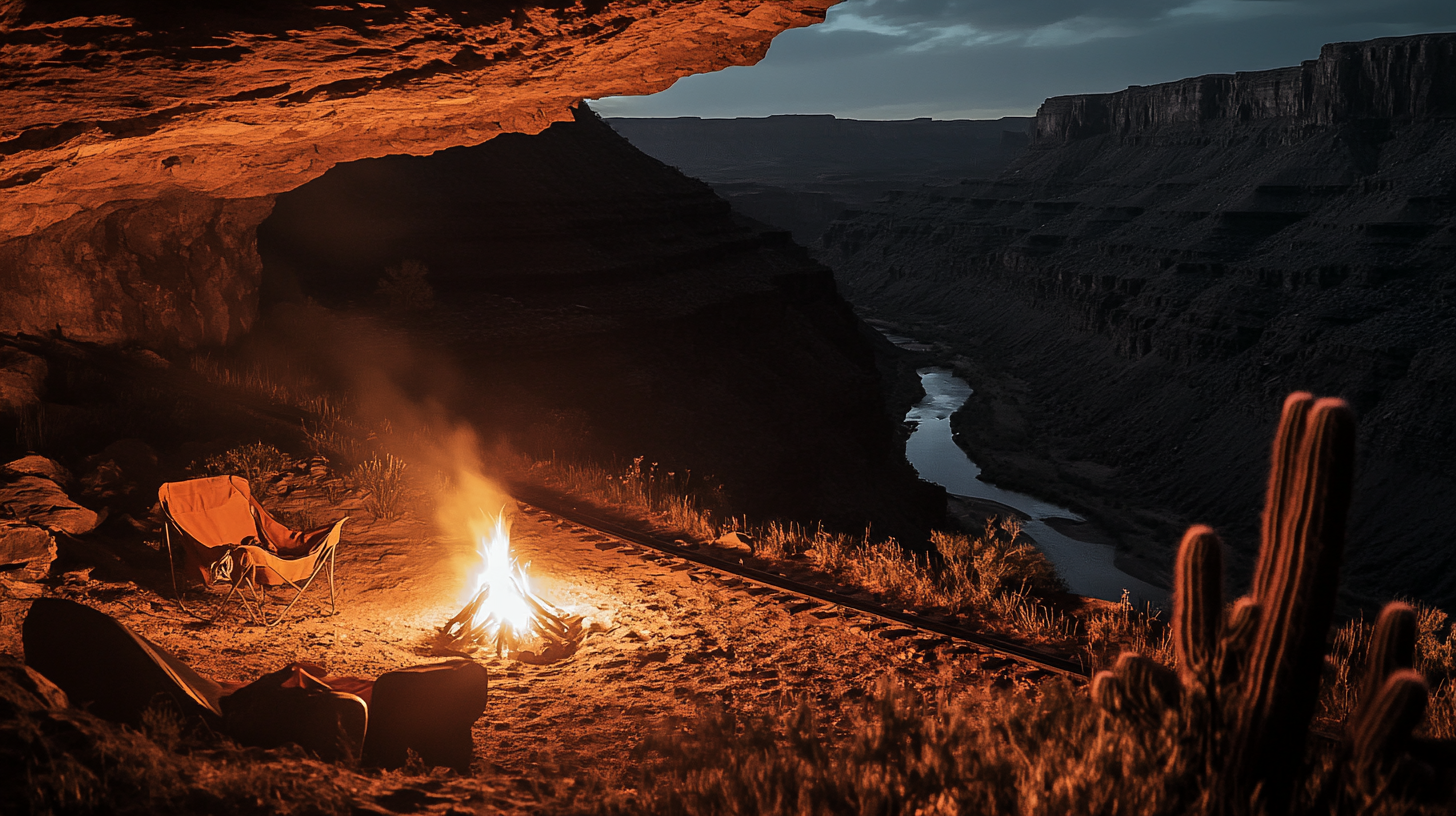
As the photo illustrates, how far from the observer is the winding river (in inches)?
1357

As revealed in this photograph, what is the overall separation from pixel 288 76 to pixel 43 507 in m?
4.72

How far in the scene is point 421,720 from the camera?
4906mm

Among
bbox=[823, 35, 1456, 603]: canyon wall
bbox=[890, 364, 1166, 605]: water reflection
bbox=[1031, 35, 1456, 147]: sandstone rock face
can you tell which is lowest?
bbox=[890, 364, 1166, 605]: water reflection

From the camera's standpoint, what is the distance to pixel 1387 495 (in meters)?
39.4

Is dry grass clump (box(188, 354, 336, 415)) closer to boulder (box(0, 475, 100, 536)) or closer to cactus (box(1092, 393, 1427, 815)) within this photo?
boulder (box(0, 475, 100, 536))

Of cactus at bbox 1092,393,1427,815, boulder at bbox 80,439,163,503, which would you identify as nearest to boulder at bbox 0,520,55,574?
boulder at bbox 80,439,163,503

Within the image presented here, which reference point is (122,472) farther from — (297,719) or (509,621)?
(297,719)

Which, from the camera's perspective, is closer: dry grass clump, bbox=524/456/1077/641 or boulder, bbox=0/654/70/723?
boulder, bbox=0/654/70/723

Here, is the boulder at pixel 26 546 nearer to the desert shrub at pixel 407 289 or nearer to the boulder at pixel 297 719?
the boulder at pixel 297 719

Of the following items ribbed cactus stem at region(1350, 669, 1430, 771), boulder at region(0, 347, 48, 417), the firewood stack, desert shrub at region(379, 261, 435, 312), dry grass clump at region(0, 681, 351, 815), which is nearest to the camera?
dry grass clump at region(0, 681, 351, 815)

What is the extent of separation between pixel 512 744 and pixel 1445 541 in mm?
41763

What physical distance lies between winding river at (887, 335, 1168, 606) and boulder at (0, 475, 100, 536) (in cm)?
2114

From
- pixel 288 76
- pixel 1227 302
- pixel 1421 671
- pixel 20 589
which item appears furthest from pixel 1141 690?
pixel 1227 302

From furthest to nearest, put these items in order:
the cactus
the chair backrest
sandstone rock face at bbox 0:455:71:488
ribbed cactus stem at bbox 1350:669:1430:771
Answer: sandstone rock face at bbox 0:455:71:488 → the chair backrest → the cactus → ribbed cactus stem at bbox 1350:669:1430:771
